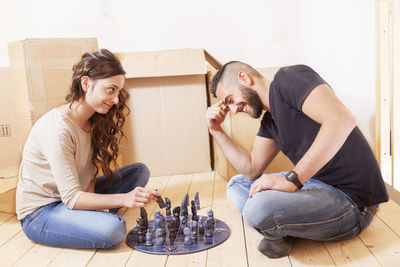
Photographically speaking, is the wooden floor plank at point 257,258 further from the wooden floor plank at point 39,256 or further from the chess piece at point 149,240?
the wooden floor plank at point 39,256

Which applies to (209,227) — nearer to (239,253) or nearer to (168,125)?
(239,253)

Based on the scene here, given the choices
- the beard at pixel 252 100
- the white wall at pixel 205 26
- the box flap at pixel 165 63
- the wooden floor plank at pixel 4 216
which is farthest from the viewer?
the white wall at pixel 205 26

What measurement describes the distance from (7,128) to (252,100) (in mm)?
1873

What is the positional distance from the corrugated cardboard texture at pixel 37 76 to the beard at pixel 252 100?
46.5 inches

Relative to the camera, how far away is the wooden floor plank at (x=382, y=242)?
4.48ft

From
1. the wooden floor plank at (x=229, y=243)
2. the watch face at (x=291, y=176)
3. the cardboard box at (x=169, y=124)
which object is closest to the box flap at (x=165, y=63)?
the cardboard box at (x=169, y=124)

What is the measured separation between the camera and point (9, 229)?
191cm

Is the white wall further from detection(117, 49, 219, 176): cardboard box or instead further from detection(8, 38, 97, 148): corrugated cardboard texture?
detection(8, 38, 97, 148): corrugated cardboard texture

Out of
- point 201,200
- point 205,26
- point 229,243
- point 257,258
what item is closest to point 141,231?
point 229,243

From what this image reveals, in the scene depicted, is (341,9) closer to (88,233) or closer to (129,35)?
(129,35)

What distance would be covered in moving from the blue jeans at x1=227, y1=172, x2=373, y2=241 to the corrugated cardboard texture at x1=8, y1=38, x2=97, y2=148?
1.38 meters

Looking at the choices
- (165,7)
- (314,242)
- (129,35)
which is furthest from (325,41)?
(314,242)

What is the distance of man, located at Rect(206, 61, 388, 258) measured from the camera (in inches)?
52.7

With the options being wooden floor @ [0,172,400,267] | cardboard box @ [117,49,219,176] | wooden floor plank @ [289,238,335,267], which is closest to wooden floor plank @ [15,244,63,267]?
wooden floor @ [0,172,400,267]
